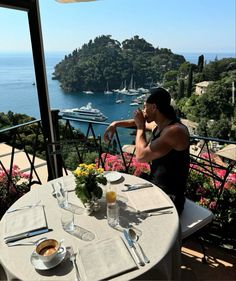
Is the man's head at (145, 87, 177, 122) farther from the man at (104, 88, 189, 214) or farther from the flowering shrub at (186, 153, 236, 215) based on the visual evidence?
the flowering shrub at (186, 153, 236, 215)

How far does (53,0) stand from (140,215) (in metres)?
1.87

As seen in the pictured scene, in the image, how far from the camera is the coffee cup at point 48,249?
1.04m

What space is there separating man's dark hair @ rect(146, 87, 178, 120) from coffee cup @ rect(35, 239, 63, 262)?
1.12m

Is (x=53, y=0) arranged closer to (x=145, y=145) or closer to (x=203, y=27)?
(x=145, y=145)

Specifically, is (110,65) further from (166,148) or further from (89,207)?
(89,207)

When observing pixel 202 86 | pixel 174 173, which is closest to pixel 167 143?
pixel 174 173

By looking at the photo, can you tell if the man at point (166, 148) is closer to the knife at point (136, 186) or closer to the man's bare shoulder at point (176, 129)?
the man's bare shoulder at point (176, 129)

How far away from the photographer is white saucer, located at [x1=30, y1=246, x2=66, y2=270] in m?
1.02

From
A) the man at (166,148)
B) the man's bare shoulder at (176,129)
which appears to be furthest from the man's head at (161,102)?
the man's bare shoulder at (176,129)

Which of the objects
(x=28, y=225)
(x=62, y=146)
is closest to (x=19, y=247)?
(x=28, y=225)

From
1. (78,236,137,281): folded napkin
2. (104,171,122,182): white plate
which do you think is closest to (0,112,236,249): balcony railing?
(104,171,122,182): white plate

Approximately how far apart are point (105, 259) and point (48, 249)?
279 mm

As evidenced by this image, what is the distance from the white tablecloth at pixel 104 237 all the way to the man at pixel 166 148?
204mm

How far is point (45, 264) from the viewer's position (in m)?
1.03
